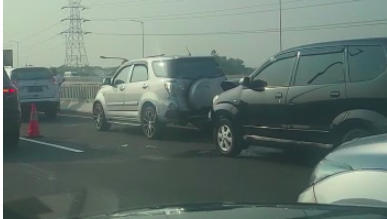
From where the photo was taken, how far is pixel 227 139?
11391mm

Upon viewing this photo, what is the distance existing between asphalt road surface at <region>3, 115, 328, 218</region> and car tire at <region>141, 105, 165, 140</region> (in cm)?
22

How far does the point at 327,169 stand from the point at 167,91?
921cm

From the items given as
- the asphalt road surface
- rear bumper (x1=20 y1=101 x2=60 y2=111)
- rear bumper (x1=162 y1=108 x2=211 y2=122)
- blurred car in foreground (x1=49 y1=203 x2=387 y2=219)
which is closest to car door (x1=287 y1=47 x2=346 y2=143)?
the asphalt road surface

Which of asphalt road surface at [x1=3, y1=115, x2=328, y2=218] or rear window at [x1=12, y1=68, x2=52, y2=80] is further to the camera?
rear window at [x1=12, y1=68, x2=52, y2=80]

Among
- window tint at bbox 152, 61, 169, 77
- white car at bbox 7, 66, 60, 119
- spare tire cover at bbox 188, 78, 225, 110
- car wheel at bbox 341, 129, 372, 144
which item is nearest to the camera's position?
car wheel at bbox 341, 129, 372, 144

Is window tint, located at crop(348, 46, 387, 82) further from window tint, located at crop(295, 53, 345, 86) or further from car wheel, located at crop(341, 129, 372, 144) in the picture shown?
car wheel, located at crop(341, 129, 372, 144)

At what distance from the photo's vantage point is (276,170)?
9.96 m

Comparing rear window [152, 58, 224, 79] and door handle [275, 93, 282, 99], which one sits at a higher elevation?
rear window [152, 58, 224, 79]

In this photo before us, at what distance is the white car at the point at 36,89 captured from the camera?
848 inches

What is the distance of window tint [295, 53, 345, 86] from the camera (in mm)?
9523

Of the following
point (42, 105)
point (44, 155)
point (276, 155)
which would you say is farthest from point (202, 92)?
point (42, 105)

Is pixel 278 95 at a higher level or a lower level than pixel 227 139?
higher

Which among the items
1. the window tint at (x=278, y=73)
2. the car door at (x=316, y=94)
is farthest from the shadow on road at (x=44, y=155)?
the car door at (x=316, y=94)

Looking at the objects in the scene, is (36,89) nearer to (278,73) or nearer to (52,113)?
(52,113)
